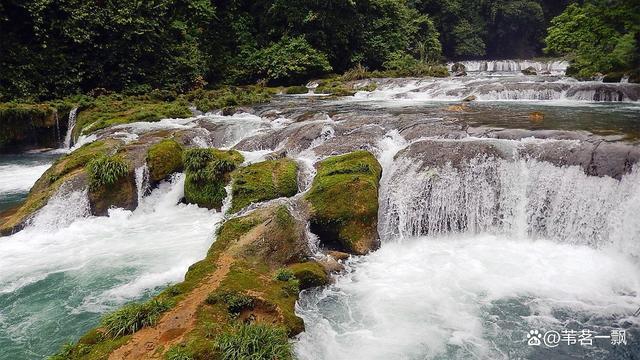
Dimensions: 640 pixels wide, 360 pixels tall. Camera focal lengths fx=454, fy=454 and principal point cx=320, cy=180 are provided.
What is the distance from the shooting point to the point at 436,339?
6832 mm

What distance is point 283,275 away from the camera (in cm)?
786

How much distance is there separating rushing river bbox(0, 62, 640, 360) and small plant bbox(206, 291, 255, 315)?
100 centimetres

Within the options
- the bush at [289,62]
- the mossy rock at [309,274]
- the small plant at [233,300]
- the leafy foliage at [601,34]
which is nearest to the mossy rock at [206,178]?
the mossy rock at [309,274]

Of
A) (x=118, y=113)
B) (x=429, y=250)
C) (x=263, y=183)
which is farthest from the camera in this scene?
(x=118, y=113)

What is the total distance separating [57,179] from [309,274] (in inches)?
350

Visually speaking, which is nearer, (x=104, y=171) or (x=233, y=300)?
(x=233, y=300)

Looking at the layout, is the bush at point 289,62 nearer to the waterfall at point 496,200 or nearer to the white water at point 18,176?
the white water at point 18,176

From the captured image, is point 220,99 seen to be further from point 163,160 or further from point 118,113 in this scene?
point 163,160

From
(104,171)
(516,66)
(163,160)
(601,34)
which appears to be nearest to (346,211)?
(163,160)

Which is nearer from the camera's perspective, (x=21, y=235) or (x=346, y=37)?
(x=21, y=235)

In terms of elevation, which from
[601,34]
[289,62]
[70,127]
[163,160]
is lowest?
[163,160]

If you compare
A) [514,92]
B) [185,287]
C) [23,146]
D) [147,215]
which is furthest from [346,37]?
[185,287]

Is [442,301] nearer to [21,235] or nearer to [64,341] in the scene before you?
[64,341]

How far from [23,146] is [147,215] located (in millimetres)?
12423
